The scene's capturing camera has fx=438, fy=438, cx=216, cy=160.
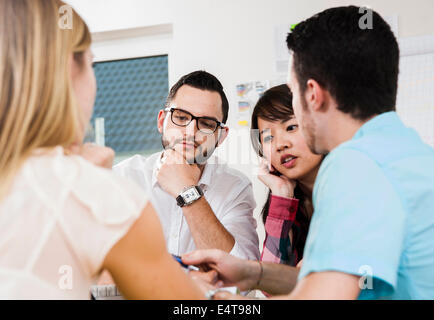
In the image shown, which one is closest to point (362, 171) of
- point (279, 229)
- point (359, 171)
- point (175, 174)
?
point (359, 171)

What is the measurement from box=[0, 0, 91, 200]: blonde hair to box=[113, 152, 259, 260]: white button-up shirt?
3.63 feet

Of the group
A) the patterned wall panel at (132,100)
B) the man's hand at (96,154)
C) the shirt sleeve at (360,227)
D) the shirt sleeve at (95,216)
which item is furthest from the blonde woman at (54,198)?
the patterned wall panel at (132,100)

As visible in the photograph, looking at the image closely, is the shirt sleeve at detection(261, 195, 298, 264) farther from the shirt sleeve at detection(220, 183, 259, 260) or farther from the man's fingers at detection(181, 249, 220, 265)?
the man's fingers at detection(181, 249, 220, 265)

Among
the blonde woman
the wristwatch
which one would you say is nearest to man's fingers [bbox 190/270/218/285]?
the blonde woman

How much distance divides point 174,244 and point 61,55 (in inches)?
47.6

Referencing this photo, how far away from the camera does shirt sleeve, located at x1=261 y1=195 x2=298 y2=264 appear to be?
1.49 meters

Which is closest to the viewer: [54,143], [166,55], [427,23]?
[54,143]

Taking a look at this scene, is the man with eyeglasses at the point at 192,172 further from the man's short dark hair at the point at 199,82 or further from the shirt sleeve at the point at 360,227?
the shirt sleeve at the point at 360,227

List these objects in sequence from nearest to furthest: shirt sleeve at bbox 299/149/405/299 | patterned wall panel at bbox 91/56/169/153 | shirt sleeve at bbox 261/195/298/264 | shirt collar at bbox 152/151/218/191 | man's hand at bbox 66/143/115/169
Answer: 1. shirt sleeve at bbox 299/149/405/299
2. man's hand at bbox 66/143/115/169
3. shirt sleeve at bbox 261/195/298/264
4. shirt collar at bbox 152/151/218/191
5. patterned wall panel at bbox 91/56/169/153

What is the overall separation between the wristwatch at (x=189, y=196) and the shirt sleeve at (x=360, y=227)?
0.88 meters

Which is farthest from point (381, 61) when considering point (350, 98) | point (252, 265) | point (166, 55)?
point (166, 55)

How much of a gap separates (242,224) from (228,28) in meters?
1.26

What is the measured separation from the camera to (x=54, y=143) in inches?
26.2
